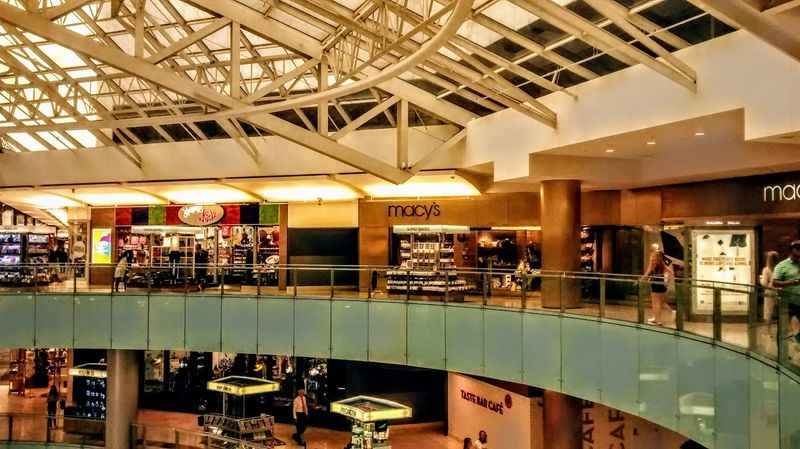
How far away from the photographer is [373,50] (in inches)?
562

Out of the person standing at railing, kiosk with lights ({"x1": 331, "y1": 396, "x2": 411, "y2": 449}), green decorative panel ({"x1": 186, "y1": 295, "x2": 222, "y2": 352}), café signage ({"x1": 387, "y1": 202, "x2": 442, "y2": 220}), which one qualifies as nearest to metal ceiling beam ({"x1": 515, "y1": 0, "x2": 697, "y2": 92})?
the person standing at railing

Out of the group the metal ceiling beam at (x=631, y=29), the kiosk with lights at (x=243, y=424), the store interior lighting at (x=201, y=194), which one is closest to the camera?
the metal ceiling beam at (x=631, y=29)

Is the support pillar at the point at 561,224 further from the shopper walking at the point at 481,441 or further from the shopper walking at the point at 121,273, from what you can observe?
the shopper walking at the point at 121,273

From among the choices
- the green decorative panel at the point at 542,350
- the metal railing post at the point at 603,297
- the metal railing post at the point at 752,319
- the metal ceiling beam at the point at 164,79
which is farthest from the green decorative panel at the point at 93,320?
the metal railing post at the point at 752,319

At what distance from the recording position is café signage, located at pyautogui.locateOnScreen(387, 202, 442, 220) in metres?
24.0

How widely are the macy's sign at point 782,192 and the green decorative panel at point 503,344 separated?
606cm

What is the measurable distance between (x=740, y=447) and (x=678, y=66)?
5.85m

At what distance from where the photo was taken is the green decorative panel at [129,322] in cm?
2061

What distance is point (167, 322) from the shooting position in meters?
20.5

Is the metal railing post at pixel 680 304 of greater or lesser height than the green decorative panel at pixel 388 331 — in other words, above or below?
above

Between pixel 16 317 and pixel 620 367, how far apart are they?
17241mm

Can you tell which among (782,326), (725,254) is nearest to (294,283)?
(725,254)

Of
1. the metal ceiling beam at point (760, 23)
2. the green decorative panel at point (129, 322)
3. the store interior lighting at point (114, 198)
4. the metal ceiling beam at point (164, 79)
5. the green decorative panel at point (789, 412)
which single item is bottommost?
the green decorative panel at point (129, 322)

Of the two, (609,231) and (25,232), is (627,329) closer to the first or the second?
(609,231)
